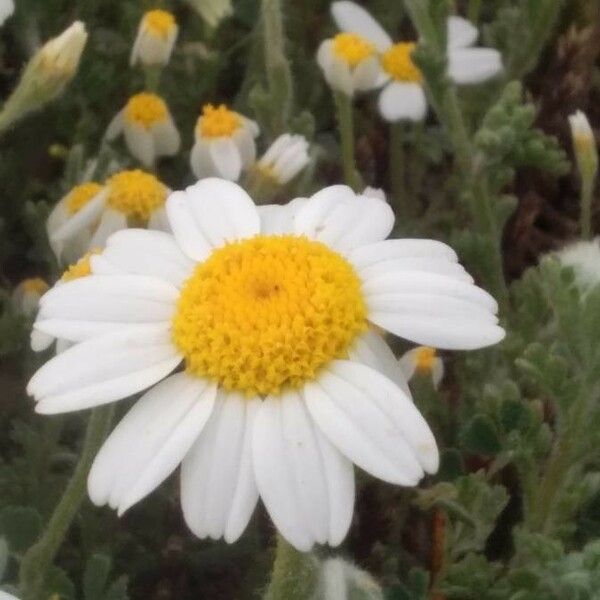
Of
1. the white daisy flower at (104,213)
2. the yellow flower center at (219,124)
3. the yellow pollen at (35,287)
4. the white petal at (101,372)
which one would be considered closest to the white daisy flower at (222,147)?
the yellow flower center at (219,124)

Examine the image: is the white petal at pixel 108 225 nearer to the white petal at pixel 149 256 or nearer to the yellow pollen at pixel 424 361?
the white petal at pixel 149 256

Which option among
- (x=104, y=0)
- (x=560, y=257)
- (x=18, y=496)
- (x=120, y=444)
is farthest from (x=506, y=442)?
(x=104, y=0)

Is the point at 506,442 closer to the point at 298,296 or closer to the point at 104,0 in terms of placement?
the point at 298,296

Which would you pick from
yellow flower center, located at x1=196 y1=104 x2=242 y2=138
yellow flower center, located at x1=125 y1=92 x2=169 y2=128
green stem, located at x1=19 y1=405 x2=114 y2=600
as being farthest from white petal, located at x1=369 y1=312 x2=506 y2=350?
yellow flower center, located at x1=125 y1=92 x2=169 y2=128

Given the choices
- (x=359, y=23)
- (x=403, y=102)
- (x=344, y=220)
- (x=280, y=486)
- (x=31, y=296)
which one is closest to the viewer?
(x=280, y=486)

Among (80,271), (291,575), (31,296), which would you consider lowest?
(31,296)

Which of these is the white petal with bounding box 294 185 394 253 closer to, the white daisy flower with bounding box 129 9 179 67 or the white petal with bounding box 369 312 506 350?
the white petal with bounding box 369 312 506 350

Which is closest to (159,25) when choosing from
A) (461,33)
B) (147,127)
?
(147,127)

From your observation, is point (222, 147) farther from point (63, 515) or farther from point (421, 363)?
point (63, 515)
